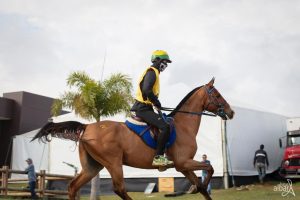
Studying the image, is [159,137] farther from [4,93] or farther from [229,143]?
[4,93]

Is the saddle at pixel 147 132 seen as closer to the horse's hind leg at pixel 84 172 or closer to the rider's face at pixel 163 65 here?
the horse's hind leg at pixel 84 172

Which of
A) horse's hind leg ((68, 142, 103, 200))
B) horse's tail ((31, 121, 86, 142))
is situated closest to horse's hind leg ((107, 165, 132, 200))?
horse's hind leg ((68, 142, 103, 200))

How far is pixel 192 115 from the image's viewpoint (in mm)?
9594

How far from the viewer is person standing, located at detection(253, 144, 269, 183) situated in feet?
76.9

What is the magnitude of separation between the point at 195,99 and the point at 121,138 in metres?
2.06

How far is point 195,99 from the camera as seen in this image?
32.4ft

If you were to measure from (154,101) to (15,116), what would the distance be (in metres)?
32.0

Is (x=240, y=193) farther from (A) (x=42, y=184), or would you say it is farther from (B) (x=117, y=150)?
(B) (x=117, y=150)

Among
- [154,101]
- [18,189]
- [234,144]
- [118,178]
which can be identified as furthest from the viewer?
[234,144]

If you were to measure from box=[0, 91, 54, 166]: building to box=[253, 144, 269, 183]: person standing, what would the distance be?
22.0 metres

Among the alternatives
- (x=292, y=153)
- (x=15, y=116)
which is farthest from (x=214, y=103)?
(x=15, y=116)

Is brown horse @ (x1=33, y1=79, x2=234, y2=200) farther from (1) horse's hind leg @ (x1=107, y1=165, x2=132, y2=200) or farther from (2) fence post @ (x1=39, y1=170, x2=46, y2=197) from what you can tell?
(2) fence post @ (x1=39, y1=170, x2=46, y2=197)

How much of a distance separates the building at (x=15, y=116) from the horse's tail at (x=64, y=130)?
29.7 meters

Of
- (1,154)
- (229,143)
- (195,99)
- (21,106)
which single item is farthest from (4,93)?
(195,99)
